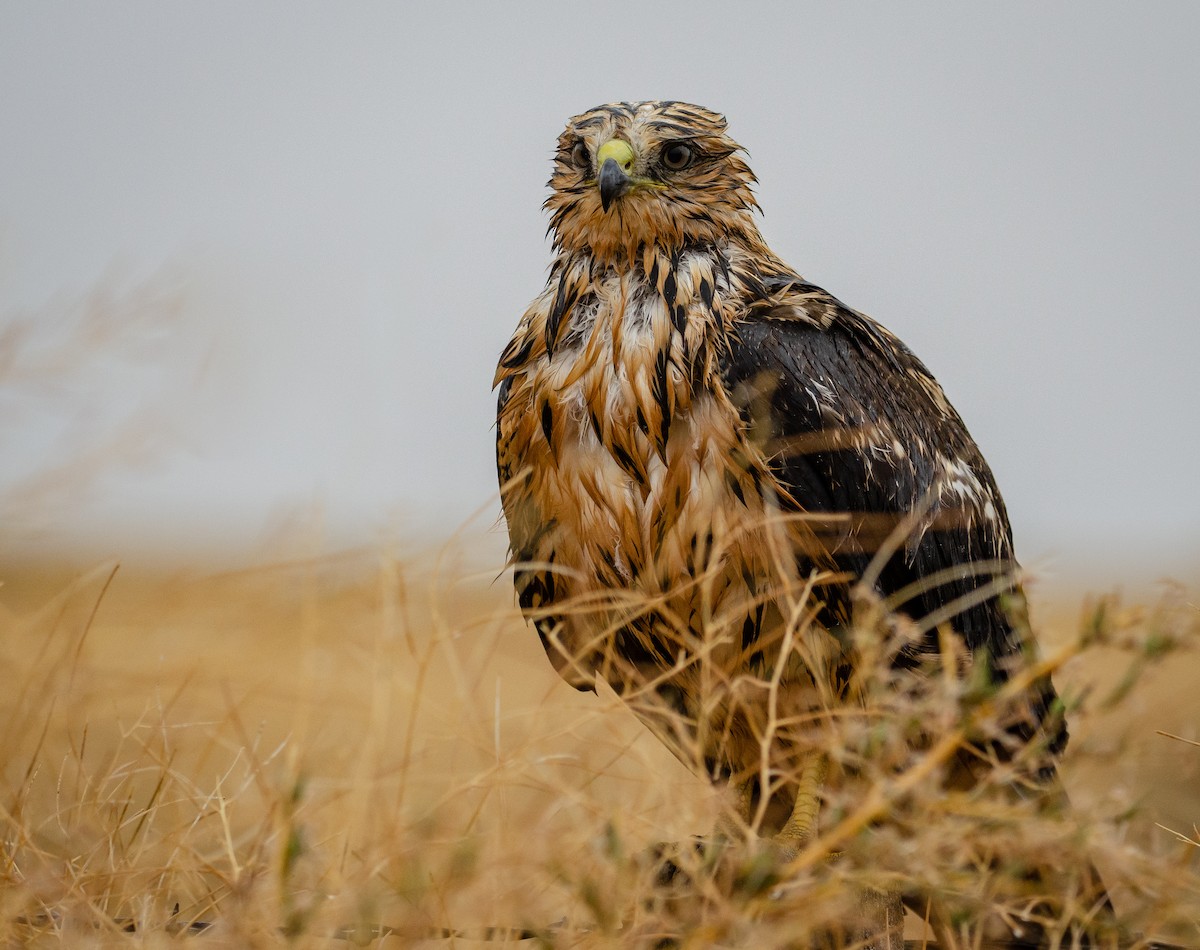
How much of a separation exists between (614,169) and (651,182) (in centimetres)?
17

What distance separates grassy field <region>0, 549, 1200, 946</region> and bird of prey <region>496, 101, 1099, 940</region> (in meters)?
0.58

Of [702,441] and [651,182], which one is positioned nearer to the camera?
[702,441]

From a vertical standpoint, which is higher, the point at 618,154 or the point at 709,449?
the point at 618,154

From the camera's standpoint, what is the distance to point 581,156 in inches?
129

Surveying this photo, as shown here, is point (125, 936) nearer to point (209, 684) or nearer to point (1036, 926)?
point (209, 684)

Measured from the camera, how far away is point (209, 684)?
2230mm

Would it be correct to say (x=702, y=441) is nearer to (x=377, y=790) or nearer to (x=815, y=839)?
(x=815, y=839)

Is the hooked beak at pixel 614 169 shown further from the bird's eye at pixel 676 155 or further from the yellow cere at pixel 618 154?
the bird's eye at pixel 676 155

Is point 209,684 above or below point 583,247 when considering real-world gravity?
below

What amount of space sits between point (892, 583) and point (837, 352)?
24.8 inches

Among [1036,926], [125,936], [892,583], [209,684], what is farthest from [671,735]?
[125,936]

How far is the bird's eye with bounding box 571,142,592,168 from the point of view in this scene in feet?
10.7

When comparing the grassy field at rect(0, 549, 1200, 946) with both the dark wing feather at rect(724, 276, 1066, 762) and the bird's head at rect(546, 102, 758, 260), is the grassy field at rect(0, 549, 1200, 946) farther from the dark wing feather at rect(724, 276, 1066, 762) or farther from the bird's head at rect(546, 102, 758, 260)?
the bird's head at rect(546, 102, 758, 260)

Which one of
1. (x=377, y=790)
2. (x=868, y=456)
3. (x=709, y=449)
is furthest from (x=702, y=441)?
(x=377, y=790)
